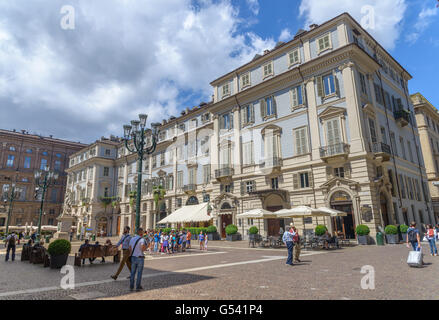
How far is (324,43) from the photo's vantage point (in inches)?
977

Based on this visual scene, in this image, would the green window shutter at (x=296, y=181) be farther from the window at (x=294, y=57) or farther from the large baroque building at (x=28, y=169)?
the large baroque building at (x=28, y=169)

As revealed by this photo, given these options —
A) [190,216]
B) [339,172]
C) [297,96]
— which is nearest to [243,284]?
[339,172]

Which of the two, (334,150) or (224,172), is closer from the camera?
(334,150)

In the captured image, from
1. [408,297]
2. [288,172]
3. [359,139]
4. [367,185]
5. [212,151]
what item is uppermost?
[212,151]

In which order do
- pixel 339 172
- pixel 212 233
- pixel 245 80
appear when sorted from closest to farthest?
1. pixel 339 172
2. pixel 212 233
3. pixel 245 80

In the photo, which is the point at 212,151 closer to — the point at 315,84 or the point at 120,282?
the point at 315,84

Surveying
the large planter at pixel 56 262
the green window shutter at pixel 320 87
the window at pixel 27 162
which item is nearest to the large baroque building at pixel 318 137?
the green window shutter at pixel 320 87

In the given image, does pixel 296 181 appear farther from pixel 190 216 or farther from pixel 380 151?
pixel 190 216

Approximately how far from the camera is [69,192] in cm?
6081

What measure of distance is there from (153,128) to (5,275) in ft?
29.6

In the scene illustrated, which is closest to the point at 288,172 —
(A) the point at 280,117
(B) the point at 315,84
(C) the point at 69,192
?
(A) the point at 280,117

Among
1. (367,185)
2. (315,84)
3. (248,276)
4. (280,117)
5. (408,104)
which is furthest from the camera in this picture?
(408,104)

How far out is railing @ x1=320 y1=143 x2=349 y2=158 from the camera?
2173 centimetres

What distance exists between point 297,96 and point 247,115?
6.00 metres
